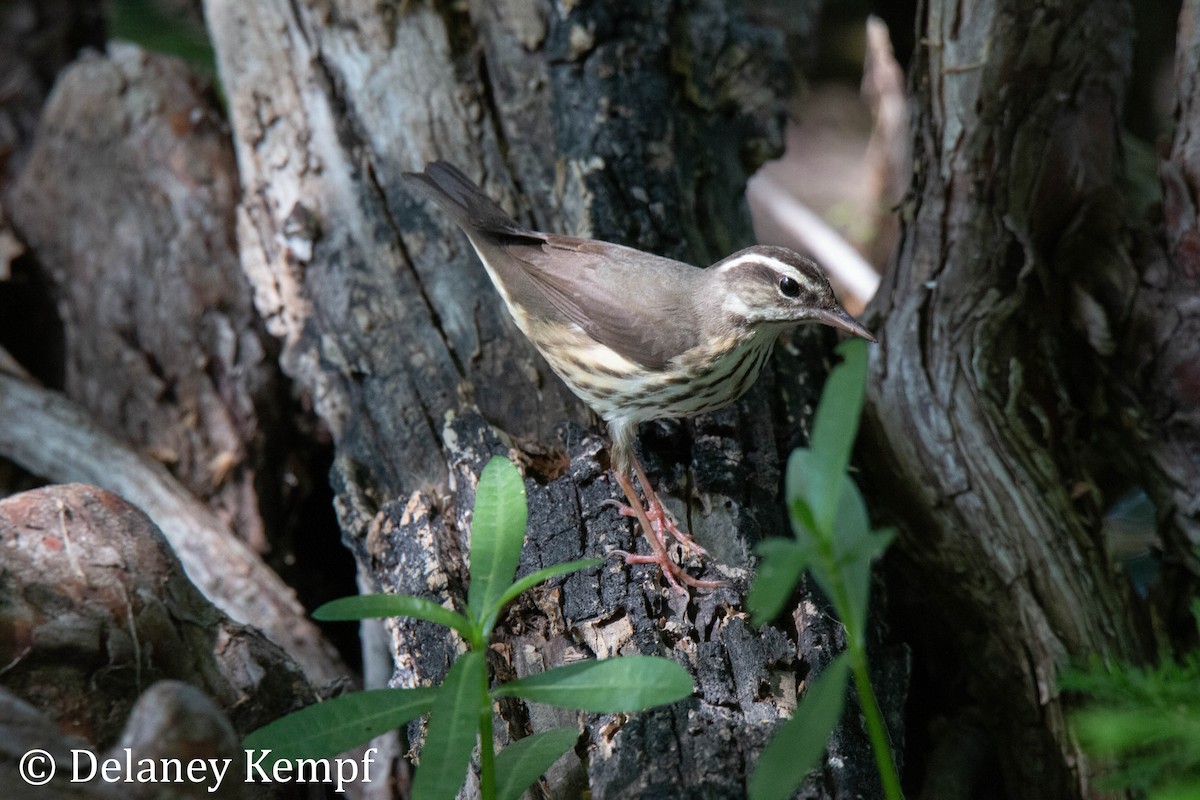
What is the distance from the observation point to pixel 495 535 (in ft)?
7.19

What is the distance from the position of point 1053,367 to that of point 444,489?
6.74 feet

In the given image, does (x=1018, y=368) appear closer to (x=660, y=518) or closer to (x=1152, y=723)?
(x=660, y=518)

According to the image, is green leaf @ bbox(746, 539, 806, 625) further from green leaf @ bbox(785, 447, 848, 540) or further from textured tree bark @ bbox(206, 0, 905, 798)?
textured tree bark @ bbox(206, 0, 905, 798)

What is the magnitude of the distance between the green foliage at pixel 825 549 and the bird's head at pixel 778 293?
1500 mm

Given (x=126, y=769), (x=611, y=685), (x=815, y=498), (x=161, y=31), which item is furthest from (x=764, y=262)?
(x=161, y=31)

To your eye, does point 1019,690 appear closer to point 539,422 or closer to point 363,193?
point 539,422

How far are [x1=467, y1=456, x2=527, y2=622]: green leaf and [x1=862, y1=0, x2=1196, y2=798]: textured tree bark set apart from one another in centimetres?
168

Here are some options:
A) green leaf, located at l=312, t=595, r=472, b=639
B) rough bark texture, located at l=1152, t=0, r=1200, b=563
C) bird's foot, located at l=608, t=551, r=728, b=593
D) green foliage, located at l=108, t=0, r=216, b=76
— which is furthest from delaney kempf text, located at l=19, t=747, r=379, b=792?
green foliage, located at l=108, t=0, r=216, b=76

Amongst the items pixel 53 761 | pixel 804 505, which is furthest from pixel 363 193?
pixel 804 505

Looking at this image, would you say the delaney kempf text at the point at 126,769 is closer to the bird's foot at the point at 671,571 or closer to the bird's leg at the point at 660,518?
the bird's foot at the point at 671,571

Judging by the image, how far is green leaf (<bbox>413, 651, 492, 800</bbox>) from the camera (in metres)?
1.89

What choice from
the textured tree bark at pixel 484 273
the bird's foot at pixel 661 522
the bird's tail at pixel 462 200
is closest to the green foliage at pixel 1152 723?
the textured tree bark at pixel 484 273

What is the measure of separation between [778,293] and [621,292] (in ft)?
1.61

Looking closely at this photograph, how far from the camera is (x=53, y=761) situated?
1.83 meters
